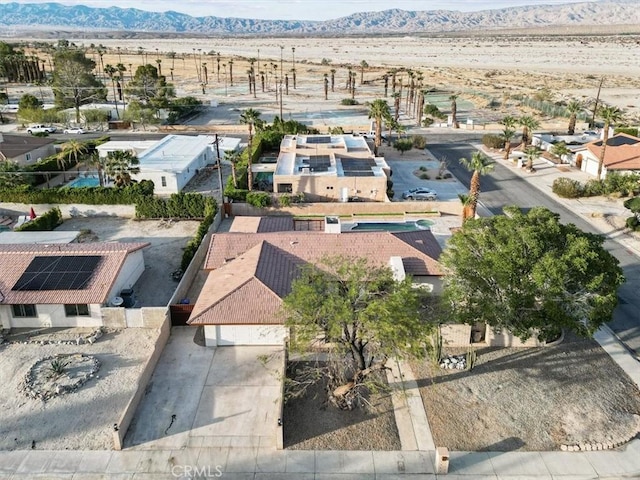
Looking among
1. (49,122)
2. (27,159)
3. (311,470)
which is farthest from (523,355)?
(49,122)

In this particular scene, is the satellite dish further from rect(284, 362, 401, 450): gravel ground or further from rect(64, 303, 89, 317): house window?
rect(284, 362, 401, 450): gravel ground

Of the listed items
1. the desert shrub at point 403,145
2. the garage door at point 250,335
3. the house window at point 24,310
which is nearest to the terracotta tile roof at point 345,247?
the garage door at point 250,335

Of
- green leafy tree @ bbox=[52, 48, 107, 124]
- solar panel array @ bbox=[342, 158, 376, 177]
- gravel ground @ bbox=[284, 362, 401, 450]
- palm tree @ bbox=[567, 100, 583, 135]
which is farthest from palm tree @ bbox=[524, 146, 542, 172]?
green leafy tree @ bbox=[52, 48, 107, 124]

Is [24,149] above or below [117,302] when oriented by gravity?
above

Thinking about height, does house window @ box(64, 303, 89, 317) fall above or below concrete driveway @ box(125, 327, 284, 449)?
above

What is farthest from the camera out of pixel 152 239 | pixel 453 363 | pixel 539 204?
pixel 539 204

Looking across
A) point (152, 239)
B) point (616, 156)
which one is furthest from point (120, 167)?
point (616, 156)

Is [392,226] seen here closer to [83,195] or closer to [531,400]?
[531,400]
